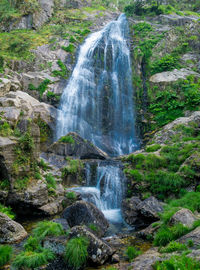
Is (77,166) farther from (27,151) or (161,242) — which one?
(161,242)

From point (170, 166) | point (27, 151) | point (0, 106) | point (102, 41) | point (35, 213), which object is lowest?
point (35, 213)

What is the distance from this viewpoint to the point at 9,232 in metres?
7.27

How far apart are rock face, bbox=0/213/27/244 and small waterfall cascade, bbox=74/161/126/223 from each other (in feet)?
15.9

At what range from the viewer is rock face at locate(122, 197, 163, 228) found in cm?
975

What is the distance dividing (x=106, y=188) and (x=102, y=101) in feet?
36.1

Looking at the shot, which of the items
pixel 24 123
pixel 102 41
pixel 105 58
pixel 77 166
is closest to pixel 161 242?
pixel 77 166

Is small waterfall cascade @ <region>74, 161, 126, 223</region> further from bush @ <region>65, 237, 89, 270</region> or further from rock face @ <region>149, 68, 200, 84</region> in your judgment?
rock face @ <region>149, 68, 200, 84</region>

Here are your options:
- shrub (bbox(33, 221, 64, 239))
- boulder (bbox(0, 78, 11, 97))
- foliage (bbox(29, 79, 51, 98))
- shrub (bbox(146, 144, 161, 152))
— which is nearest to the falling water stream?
foliage (bbox(29, 79, 51, 98))

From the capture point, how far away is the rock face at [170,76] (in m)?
23.1

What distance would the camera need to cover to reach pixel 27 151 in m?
11.0

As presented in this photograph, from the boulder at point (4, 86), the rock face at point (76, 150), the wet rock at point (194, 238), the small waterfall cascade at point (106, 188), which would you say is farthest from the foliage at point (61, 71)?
the wet rock at point (194, 238)

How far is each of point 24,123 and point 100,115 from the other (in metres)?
9.52

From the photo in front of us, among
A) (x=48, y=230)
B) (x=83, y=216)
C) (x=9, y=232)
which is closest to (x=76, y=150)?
(x=83, y=216)

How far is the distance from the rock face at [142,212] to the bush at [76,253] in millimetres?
4654
